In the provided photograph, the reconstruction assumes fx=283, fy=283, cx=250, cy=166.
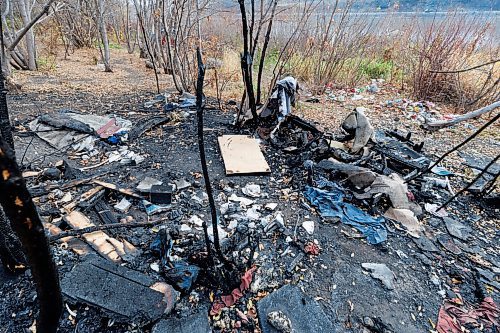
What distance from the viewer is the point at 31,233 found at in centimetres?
70

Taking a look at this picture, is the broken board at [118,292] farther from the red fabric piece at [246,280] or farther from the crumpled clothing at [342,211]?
the crumpled clothing at [342,211]

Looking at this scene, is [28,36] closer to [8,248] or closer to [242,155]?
[242,155]

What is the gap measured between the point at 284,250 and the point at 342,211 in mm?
811

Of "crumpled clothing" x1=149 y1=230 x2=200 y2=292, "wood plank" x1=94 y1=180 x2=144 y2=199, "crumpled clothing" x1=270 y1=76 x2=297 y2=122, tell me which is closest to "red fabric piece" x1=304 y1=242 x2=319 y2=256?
"crumpled clothing" x1=149 y1=230 x2=200 y2=292

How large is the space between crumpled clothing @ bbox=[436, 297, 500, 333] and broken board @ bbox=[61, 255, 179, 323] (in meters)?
1.67

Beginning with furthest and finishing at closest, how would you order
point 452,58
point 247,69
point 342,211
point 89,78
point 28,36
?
point 89,78
point 28,36
point 452,58
point 247,69
point 342,211

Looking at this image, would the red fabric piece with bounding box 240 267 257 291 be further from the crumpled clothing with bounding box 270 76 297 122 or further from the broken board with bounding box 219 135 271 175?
the crumpled clothing with bounding box 270 76 297 122

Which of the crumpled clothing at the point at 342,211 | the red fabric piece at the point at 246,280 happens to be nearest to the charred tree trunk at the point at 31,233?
the red fabric piece at the point at 246,280

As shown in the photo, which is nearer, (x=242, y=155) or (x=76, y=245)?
(x=76, y=245)

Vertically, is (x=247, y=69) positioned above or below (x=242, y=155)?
above

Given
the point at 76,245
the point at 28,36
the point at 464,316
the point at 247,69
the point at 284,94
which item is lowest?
the point at 464,316

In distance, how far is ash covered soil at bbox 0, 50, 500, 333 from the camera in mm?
1693

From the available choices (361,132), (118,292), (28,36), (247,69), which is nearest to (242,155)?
(247,69)

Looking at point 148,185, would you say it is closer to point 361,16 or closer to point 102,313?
point 102,313
